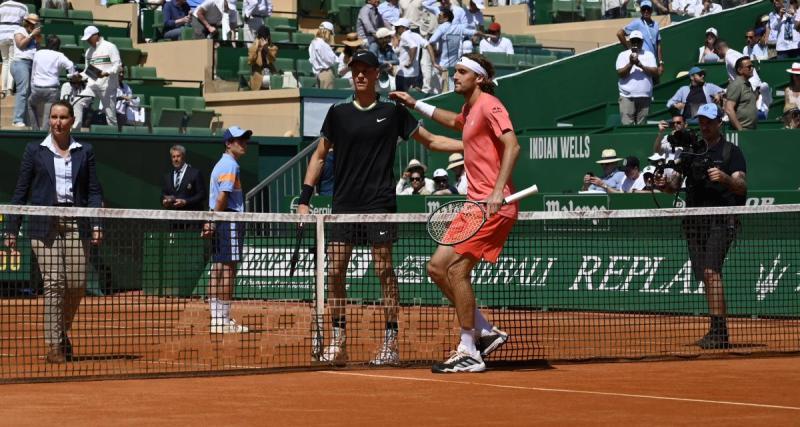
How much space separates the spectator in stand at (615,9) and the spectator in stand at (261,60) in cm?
958

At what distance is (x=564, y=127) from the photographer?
2205 centimetres

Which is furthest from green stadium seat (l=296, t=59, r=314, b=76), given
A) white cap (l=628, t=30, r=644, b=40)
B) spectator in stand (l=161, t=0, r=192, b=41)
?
white cap (l=628, t=30, r=644, b=40)

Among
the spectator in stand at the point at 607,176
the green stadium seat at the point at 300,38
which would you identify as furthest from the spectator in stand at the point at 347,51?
the spectator in stand at the point at 607,176

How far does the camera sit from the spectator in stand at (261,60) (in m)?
25.0

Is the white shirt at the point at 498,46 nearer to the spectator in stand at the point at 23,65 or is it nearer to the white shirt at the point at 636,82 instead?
the white shirt at the point at 636,82

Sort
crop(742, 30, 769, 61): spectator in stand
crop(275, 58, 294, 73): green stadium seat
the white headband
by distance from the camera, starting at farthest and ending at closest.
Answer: crop(275, 58, 294, 73): green stadium seat
crop(742, 30, 769, 61): spectator in stand
the white headband

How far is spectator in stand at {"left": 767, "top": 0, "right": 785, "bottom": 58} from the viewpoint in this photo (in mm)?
24359

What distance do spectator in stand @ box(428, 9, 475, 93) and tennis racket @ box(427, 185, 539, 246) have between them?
14634mm

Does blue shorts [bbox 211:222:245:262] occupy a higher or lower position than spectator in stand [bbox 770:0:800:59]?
lower

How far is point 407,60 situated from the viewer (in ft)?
78.1

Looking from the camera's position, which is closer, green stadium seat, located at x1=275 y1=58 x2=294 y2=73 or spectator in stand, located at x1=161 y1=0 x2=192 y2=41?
green stadium seat, located at x1=275 y1=58 x2=294 y2=73

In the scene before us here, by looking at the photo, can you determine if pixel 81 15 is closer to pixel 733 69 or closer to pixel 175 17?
pixel 175 17

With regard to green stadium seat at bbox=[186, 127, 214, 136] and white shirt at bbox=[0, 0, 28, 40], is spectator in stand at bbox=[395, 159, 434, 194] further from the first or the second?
white shirt at bbox=[0, 0, 28, 40]

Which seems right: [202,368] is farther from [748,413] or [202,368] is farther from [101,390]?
[748,413]
